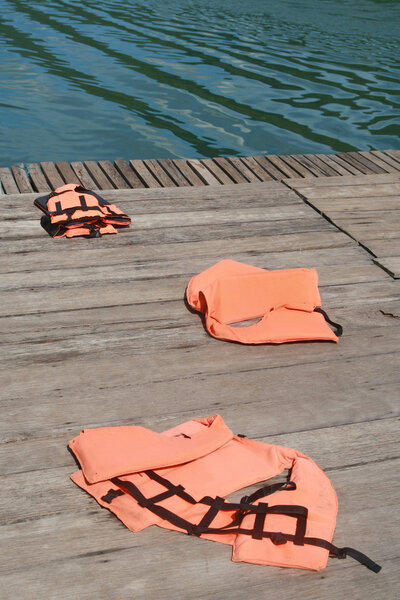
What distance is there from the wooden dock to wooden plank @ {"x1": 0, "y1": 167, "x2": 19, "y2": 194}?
19 mm

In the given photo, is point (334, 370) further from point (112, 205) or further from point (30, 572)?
point (112, 205)

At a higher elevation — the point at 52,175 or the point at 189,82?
the point at 52,175

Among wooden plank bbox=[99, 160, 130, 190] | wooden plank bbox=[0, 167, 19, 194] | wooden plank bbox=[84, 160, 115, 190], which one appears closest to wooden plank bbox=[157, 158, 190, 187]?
wooden plank bbox=[99, 160, 130, 190]

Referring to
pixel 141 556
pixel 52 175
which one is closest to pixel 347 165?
pixel 52 175

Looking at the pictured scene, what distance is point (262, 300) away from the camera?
363cm

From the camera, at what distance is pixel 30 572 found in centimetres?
211

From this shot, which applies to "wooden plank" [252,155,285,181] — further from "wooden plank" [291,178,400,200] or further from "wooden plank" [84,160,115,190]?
"wooden plank" [84,160,115,190]

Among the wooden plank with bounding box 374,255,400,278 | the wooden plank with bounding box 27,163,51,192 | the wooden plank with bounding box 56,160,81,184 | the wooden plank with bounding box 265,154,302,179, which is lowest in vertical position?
the wooden plank with bounding box 27,163,51,192

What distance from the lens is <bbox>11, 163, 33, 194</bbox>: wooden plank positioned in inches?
202

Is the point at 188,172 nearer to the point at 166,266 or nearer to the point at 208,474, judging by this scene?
the point at 166,266

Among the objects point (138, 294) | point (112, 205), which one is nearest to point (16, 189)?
point (112, 205)

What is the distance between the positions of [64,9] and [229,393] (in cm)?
1645

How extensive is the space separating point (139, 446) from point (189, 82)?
35.1ft

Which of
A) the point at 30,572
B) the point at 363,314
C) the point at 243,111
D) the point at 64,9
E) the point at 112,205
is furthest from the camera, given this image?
the point at 64,9
